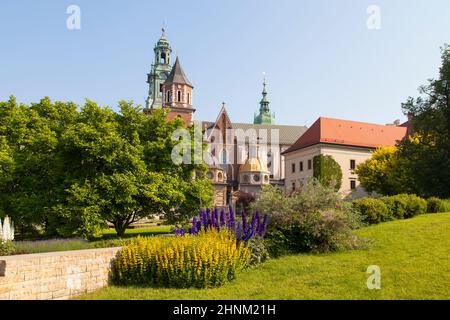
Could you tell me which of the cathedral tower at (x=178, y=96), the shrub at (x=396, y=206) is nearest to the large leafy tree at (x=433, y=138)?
the shrub at (x=396, y=206)

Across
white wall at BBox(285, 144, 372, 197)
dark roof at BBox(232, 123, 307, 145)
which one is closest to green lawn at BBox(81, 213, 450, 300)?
white wall at BBox(285, 144, 372, 197)

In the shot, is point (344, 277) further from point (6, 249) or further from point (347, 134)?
point (347, 134)

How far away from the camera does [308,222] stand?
43.6ft

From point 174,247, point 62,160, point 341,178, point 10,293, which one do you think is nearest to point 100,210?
point 62,160

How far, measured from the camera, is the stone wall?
7.67 meters

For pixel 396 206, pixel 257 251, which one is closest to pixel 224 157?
pixel 396 206

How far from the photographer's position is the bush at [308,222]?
42.1 feet

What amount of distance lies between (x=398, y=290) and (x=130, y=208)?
16.2m

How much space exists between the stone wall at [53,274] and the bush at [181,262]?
64 centimetres

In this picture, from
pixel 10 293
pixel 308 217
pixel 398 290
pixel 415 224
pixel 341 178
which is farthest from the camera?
pixel 341 178

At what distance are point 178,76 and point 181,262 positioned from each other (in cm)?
6299

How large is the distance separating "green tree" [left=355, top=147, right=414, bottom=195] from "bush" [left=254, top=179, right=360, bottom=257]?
24.0m
